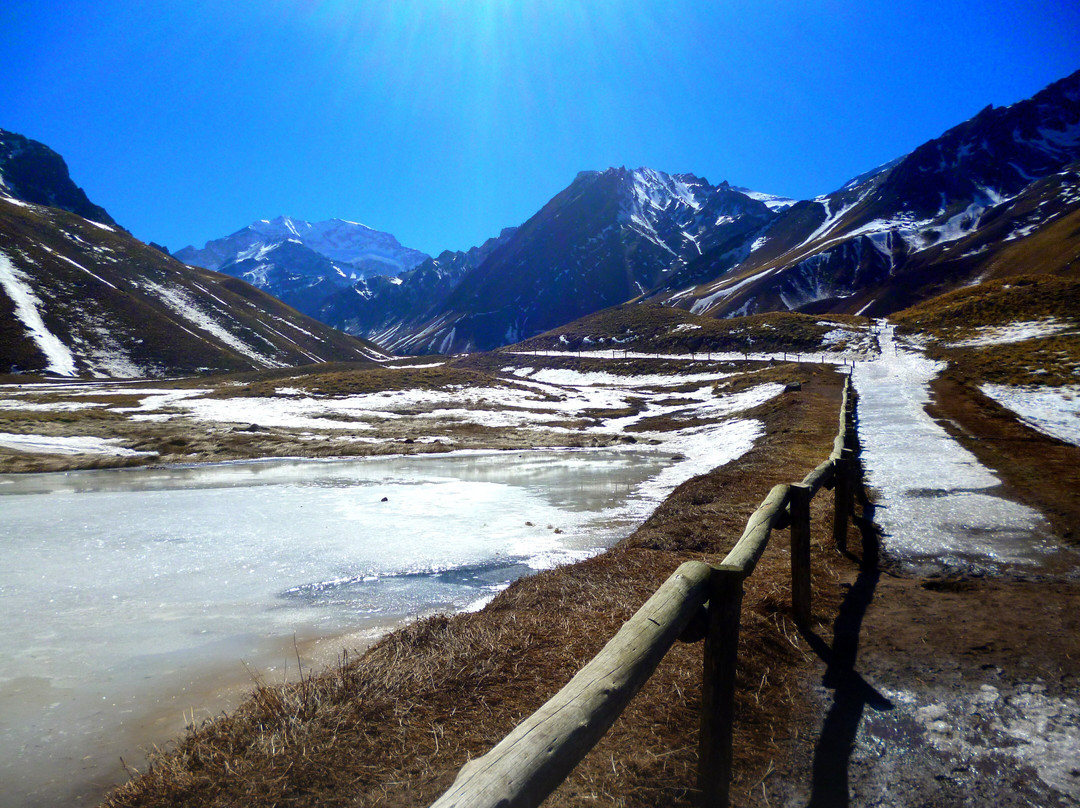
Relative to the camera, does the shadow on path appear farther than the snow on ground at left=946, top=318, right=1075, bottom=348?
No

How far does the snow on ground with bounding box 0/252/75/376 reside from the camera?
82.2 m

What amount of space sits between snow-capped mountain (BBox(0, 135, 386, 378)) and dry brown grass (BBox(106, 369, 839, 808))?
334 ft

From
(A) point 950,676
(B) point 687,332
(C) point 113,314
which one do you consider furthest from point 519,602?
(C) point 113,314

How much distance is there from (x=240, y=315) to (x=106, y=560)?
13360 cm

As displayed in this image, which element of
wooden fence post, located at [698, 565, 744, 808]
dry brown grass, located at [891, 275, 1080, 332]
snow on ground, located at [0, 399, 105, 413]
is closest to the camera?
wooden fence post, located at [698, 565, 744, 808]

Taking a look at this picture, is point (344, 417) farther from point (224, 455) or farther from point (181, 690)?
point (181, 690)

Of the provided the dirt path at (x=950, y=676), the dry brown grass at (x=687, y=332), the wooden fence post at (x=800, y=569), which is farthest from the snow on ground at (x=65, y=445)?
the dry brown grass at (x=687, y=332)

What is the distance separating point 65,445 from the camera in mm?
27891

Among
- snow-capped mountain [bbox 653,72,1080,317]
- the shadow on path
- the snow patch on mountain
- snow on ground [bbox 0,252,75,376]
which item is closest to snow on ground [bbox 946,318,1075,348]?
the shadow on path

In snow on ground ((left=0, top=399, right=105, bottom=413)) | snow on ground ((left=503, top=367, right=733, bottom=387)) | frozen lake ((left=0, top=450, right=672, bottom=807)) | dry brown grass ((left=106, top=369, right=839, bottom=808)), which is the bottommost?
frozen lake ((left=0, top=450, right=672, bottom=807))

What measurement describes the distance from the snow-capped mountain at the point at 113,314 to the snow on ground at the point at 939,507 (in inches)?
4032

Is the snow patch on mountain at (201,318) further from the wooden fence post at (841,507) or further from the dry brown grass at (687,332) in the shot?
the wooden fence post at (841,507)

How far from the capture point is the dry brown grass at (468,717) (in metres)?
3.16

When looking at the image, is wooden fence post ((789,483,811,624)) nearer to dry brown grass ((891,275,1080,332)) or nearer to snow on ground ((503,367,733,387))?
snow on ground ((503,367,733,387))
